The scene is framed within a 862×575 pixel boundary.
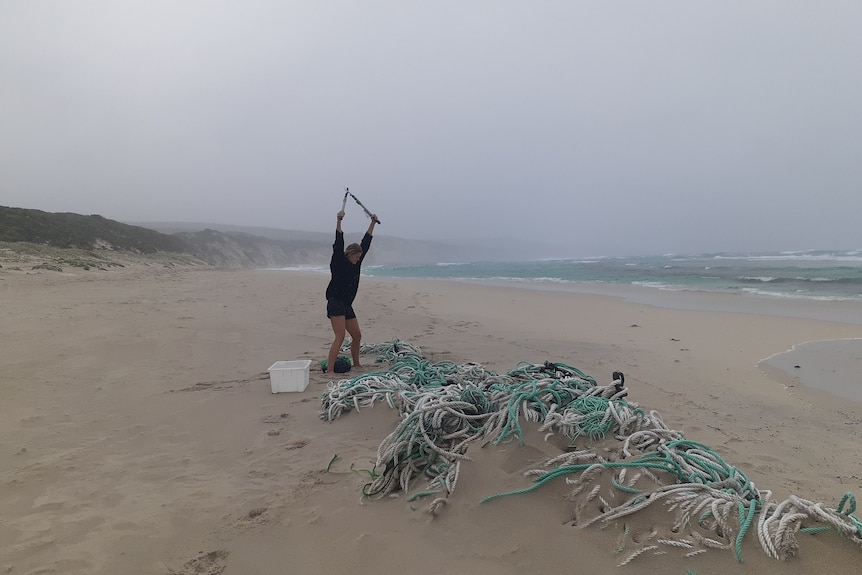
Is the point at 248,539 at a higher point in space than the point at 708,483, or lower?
lower

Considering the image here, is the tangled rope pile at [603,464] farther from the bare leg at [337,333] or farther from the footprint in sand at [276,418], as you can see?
the bare leg at [337,333]

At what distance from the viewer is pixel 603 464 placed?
217 centimetres

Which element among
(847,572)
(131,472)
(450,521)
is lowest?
(131,472)

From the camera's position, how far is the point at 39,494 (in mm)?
2709

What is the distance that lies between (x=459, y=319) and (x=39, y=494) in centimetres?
768

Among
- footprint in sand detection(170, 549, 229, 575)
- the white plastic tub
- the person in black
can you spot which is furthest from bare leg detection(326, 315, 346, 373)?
footprint in sand detection(170, 549, 229, 575)

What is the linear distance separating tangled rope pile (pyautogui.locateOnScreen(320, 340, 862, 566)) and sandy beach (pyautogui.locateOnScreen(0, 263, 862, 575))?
58 mm

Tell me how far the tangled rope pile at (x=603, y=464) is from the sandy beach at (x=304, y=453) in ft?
0.19

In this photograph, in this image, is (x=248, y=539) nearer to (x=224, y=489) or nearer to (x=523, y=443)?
(x=224, y=489)

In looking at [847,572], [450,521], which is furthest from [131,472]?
[847,572]

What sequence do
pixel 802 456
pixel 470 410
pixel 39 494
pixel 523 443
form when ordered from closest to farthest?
pixel 523 443 → pixel 39 494 → pixel 470 410 → pixel 802 456

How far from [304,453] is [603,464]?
2148 mm

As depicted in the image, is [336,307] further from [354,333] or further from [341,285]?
[354,333]

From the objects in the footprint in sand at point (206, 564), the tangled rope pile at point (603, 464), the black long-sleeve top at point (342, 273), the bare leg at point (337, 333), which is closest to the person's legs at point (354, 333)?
the bare leg at point (337, 333)
